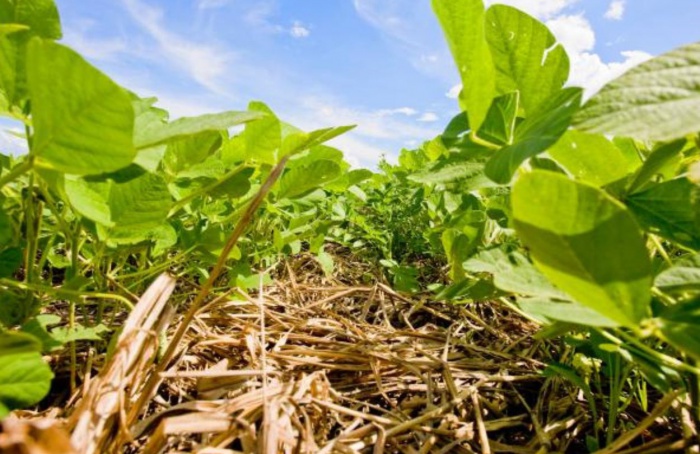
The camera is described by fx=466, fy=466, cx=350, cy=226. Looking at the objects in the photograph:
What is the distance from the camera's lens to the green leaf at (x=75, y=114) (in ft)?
1.06

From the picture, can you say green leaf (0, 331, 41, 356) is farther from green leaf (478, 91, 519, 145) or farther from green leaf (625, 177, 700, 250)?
green leaf (625, 177, 700, 250)

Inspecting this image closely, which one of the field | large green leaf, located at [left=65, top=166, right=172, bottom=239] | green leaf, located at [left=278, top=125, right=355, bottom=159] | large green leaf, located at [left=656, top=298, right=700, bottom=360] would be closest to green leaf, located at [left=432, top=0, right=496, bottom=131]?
the field

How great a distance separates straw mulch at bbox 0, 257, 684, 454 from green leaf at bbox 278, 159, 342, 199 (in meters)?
0.22

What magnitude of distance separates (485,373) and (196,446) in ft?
1.86

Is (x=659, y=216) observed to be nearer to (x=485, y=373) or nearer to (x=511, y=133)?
(x=511, y=133)

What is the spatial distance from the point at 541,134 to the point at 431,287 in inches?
28.0

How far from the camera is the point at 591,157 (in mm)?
486

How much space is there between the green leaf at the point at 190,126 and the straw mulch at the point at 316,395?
20cm

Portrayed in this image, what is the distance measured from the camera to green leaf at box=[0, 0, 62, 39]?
1.62 feet

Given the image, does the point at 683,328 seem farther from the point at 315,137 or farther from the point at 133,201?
the point at 133,201

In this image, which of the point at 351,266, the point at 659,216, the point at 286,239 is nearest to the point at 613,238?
the point at 659,216

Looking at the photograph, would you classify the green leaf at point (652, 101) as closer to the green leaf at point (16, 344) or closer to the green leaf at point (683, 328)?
the green leaf at point (683, 328)

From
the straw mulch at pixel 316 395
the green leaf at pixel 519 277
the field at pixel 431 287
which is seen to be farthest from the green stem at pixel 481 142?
the straw mulch at pixel 316 395

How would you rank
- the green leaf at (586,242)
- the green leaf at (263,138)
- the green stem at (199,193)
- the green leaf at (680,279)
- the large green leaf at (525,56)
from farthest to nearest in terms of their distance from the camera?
the green leaf at (263,138) < the green stem at (199,193) < the large green leaf at (525,56) < the green leaf at (680,279) < the green leaf at (586,242)
